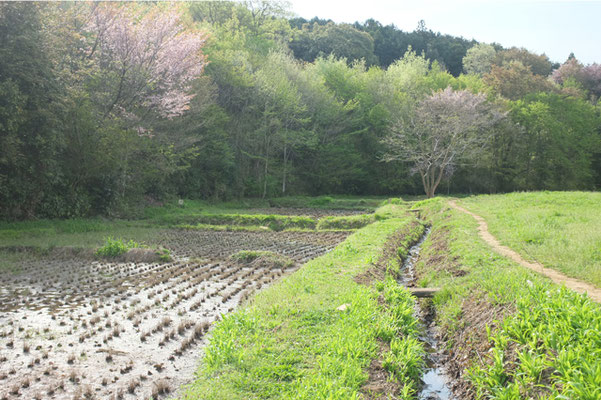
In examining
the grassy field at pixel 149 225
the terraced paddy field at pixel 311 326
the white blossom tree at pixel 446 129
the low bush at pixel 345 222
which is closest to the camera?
the terraced paddy field at pixel 311 326

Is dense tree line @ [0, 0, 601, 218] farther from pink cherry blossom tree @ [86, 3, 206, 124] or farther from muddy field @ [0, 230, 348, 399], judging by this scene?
muddy field @ [0, 230, 348, 399]

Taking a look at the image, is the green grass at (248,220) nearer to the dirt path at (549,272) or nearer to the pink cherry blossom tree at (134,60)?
the pink cherry blossom tree at (134,60)

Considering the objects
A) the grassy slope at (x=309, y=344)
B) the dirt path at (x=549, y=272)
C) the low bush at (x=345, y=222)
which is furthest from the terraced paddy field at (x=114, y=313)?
the low bush at (x=345, y=222)

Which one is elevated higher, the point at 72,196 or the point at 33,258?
the point at 72,196

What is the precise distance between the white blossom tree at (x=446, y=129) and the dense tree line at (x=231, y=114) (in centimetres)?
25

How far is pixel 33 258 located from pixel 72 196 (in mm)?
6858

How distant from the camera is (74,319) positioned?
642 centimetres

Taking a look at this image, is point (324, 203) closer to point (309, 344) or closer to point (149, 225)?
point (149, 225)

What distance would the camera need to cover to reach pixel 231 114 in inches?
1257

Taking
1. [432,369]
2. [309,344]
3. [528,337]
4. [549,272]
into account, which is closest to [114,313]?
[309,344]

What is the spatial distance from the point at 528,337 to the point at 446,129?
3110cm

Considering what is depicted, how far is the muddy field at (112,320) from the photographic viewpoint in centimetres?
444

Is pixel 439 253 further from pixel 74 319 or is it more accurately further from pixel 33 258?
pixel 33 258

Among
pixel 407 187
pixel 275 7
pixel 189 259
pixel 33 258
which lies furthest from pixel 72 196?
pixel 275 7
